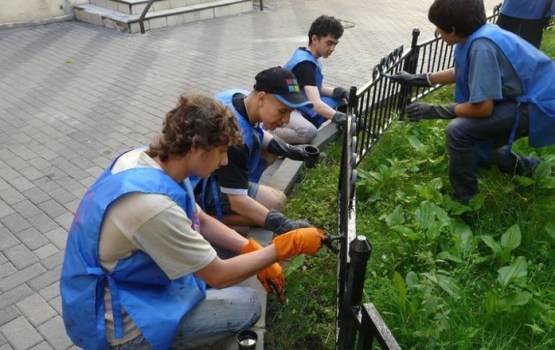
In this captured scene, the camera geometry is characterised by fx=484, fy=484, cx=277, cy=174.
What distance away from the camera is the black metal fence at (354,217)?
1.67m

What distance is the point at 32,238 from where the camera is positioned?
3.40 metres

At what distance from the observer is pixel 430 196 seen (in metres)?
3.54

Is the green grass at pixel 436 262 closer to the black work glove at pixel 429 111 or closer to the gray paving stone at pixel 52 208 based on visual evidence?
the black work glove at pixel 429 111

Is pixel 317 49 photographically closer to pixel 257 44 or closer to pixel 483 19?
pixel 483 19

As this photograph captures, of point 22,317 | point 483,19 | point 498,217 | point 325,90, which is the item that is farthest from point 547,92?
point 22,317

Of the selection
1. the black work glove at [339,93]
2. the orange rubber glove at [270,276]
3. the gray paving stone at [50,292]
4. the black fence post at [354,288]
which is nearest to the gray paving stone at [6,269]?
the gray paving stone at [50,292]

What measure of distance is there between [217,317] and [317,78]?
2754 mm

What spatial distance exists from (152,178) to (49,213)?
7.30 feet

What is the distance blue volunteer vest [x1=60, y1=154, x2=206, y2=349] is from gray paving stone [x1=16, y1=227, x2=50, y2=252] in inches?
59.6

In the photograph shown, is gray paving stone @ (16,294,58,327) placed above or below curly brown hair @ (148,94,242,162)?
below

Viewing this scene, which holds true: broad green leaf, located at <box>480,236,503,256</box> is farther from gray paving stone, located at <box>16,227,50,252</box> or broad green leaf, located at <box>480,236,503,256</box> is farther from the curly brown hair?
gray paving stone, located at <box>16,227,50,252</box>

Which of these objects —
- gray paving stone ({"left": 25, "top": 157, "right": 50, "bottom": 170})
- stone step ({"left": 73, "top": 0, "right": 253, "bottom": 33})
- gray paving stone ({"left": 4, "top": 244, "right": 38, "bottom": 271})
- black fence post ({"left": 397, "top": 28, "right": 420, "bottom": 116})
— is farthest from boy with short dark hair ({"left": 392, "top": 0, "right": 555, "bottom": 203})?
stone step ({"left": 73, "top": 0, "right": 253, "bottom": 33})

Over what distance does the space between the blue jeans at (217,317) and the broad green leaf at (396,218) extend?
4.04ft

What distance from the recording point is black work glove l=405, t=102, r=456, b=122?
3.41 metres
